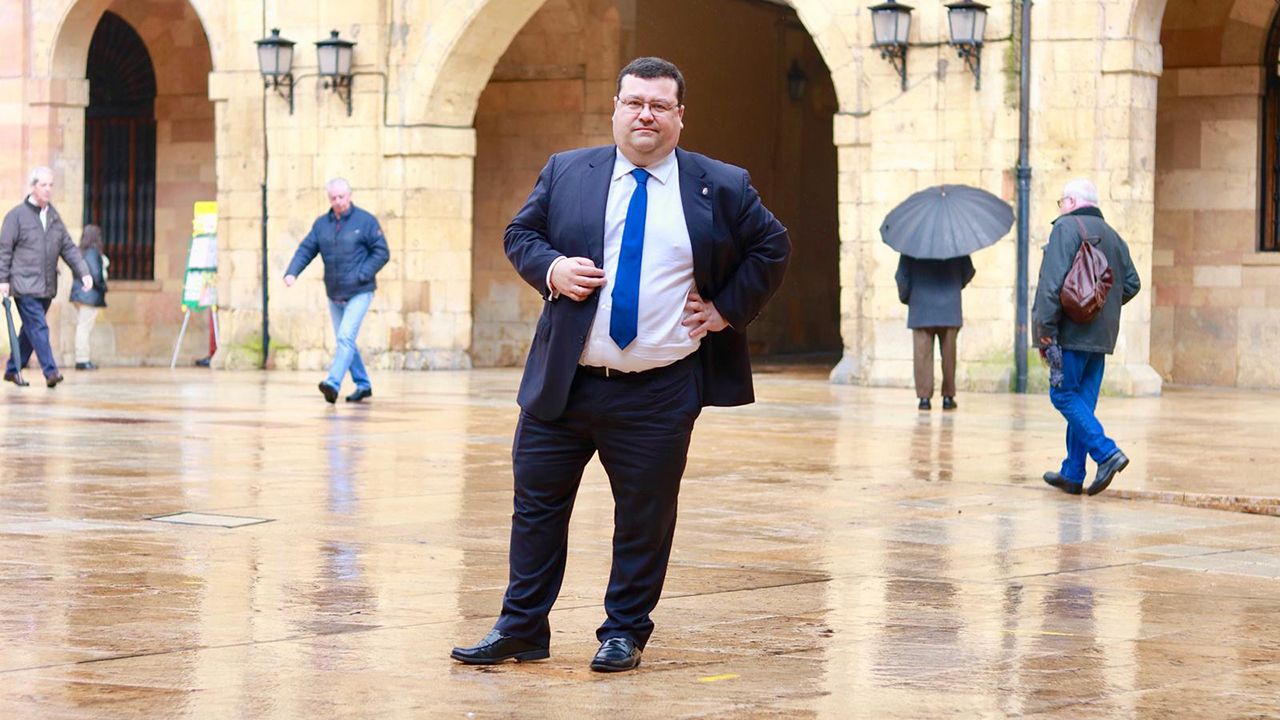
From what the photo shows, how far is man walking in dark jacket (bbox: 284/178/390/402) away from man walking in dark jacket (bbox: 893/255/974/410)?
403 centimetres

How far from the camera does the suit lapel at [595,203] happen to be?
537cm

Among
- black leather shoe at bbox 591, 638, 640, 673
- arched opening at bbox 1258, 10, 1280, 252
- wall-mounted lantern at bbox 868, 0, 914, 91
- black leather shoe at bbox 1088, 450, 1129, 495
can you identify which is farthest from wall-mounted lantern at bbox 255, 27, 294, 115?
A: black leather shoe at bbox 591, 638, 640, 673

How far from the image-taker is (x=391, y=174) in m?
21.4

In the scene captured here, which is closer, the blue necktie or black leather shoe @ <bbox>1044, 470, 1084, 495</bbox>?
the blue necktie

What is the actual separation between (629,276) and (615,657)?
97 cm

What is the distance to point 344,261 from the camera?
15.4 metres

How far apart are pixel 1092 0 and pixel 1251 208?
10.00 feet

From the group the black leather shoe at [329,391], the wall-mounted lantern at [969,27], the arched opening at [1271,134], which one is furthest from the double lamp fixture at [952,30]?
the black leather shoe at [329,391]

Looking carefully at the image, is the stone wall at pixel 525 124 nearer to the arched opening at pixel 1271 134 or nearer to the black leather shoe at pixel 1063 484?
the arched opening at pixel 1271 134

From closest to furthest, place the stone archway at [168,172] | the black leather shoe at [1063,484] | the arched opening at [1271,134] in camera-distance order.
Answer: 1. the black leather shoe at [1063,484]
2. the arched opening at [1271,134]
3. the stone archway at [168,172]

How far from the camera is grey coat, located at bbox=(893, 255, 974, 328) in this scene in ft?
52.1

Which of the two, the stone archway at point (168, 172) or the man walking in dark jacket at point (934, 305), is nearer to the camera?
the man walking in dark jacket at point (934, 305)

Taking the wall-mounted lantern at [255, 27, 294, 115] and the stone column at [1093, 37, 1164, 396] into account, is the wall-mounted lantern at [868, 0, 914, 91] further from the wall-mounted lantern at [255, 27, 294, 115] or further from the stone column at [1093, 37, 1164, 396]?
the wall-mounted lantern at [255, 27, 294, 115]

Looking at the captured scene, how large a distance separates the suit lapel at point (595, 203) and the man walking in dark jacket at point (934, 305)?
1062 cm
